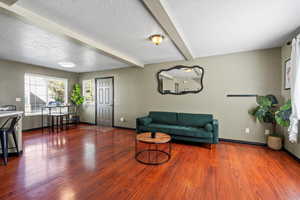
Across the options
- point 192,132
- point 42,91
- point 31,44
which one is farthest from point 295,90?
point 42,91

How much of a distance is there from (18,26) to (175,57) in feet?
11.1

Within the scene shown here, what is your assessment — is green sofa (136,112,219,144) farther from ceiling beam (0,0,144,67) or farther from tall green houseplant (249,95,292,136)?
ceiling beam (0,0,144,67)

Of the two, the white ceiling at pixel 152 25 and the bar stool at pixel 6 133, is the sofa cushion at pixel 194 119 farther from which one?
the bar stool at pixel 6 133

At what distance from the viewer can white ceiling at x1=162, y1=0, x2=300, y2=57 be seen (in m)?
1.71

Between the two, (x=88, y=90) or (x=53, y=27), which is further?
(x=88, y=90)

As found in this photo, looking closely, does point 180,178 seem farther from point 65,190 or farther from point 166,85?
point 166,85

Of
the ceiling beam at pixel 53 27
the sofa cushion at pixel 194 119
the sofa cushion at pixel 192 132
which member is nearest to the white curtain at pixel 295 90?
the sofa cushion at pixel 192 132

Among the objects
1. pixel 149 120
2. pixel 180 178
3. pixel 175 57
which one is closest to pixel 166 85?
pixel 175 57

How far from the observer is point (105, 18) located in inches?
79.3

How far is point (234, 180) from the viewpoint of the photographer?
1.89m

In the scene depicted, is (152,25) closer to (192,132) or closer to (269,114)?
(192,132)

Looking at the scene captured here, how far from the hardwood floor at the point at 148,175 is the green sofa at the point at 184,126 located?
12.6 inches

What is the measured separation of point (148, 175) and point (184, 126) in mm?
1960

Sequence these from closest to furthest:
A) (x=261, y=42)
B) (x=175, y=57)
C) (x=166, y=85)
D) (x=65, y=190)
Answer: (x=65, y=190), (x=261, y=42), (x=175, y=57), (x=166, y=85)
